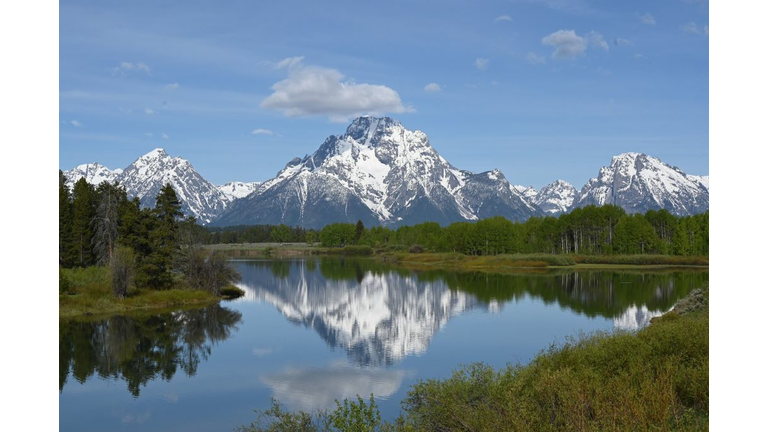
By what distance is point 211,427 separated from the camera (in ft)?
77.7

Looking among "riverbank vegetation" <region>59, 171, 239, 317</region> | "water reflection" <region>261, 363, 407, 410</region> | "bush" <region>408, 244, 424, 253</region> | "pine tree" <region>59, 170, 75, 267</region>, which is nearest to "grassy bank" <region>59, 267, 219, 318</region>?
"riverbank vegetation" <region>59, 171, 239, 317</region>

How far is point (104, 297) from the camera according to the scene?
182ft

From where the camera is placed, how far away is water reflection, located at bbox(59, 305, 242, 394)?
33875 millimetres

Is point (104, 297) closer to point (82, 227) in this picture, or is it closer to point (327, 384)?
point (82, 227)

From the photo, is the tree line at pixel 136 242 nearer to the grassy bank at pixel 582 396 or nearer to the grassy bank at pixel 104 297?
the grassy bank at pixel 104 297

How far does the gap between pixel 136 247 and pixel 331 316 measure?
2207 centimetres

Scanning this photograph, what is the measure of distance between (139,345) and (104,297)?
57.7 feet

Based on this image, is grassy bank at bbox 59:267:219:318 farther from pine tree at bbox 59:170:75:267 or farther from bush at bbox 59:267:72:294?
pine tree at bbox 59:170:75:267

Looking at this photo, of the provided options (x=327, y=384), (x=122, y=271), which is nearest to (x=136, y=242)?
(x=122, y=271)

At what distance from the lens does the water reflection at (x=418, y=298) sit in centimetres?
4562

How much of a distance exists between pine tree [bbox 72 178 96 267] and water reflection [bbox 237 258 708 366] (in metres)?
19.4

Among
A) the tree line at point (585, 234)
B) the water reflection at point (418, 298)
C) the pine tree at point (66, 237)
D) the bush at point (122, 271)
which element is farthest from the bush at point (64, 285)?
the tree line at point (585, 234)

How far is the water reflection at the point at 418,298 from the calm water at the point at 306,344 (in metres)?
0.20
